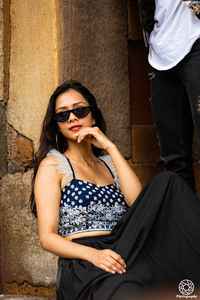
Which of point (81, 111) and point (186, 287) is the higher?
point (81, 111)

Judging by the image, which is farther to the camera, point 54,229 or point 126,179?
point 126,179

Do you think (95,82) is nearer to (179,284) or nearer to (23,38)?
(23,38)

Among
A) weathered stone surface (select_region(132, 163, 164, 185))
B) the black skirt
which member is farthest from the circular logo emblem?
weathered stone surface (select_region(132, 163, 164, 185))

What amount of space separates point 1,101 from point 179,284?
1924mm

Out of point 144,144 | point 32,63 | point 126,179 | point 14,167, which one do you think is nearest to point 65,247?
point 126,179

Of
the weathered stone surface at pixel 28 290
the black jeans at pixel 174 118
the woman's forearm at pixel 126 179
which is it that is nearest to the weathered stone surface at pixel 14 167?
the weathered stone surface at pixel 28 290

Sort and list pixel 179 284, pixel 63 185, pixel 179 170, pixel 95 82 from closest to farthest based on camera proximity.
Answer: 1. pixel 179 284
2. pixel 63 185
3. pixel 179 170
4. pixel 95 82

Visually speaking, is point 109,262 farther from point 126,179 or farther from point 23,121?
point 23,121

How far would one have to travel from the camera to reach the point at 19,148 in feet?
11.7

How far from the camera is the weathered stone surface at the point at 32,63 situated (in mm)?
3416

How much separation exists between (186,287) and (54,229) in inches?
27.0

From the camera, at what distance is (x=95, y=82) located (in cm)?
348

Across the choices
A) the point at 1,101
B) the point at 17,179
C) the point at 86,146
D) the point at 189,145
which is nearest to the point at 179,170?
the point at 189,145

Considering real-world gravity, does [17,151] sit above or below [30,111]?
below
